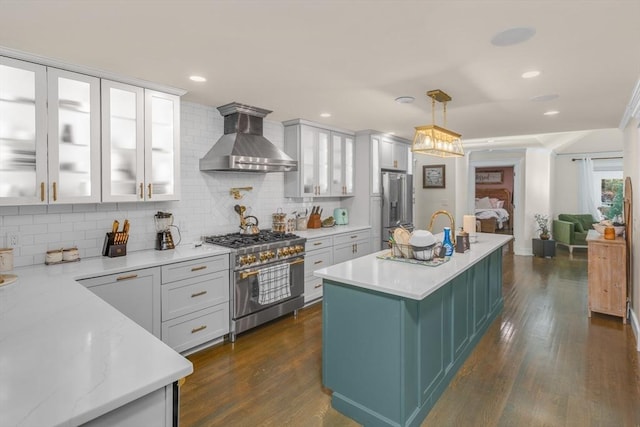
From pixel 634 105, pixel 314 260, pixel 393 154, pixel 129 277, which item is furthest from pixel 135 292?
pixel 634 105

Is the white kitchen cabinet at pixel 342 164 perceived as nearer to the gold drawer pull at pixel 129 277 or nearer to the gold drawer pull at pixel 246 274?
the gold drawer pull at pixel 246 274

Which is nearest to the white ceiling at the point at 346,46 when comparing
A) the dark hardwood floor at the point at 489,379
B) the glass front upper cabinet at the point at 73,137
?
the glass front upper cabinet at the point at 73,137

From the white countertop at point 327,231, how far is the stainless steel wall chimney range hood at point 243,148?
2.97ft

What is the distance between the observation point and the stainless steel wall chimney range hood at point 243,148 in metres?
3.69

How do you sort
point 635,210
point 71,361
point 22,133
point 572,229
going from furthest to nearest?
point 572,229, point 635,210, point 22,133, point 71,361

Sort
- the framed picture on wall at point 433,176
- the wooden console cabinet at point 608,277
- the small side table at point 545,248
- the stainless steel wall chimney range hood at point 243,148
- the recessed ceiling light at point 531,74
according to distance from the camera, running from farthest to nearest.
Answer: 1. the framed picture on wall at point 433,176
2. the small side table at point 545,248
3. the wooden console cabinet at point 608,277
4. the stainless steel wall chimney range hood at point 243,148
5. the recessed ceiling light at point 531,74

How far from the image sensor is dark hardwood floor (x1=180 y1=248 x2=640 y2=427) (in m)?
2.30

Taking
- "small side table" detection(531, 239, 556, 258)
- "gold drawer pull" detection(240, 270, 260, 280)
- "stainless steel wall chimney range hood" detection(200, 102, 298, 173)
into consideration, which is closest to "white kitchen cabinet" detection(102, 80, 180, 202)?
"stainless steel wall chimney range hood" detection(200, 102, 298, 173)

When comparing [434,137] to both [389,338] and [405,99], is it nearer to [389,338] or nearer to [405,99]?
[405,99]

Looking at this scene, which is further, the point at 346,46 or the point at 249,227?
the point at 249,227

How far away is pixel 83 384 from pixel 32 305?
1086mm

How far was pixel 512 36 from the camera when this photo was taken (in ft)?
7.07

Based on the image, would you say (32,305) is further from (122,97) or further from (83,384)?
(122,97)

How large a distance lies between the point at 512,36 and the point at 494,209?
10.4 meters
